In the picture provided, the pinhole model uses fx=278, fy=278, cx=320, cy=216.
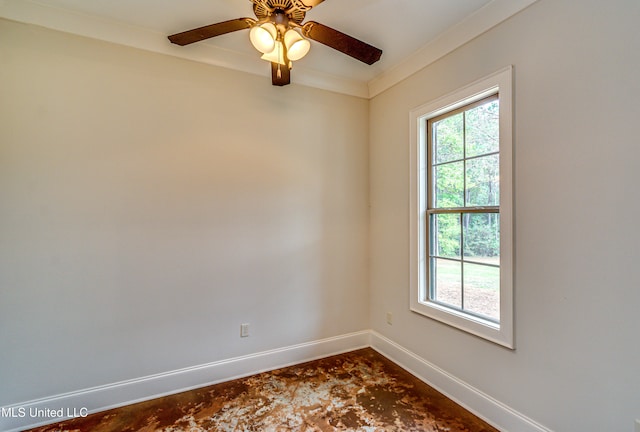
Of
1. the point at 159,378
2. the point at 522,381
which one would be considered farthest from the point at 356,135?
the point at 159,378

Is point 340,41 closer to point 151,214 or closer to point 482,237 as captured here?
point 482,237

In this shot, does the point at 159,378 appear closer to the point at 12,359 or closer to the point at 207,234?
the point at 12,359

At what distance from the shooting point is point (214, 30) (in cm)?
164

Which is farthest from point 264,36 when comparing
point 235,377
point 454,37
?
point 235,377

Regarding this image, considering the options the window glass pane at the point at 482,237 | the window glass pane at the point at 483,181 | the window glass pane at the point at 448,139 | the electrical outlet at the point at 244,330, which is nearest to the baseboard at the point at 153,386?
the electrical outlet at the point at 244,330

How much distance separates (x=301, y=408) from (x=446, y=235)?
174cm

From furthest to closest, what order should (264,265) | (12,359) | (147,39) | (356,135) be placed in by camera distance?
(356,135) < (264,265) < (147,39) < (12,359)

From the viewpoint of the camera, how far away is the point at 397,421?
187 centimetres

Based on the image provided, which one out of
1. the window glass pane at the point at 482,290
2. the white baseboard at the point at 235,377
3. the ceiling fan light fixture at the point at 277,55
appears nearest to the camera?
the ceiling fan light fixture at the point at 277,55

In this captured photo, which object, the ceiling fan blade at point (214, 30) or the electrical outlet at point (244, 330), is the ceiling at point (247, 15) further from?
the electrical outlet at point (244, 330)

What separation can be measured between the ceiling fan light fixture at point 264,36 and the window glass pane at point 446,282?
6.62ft

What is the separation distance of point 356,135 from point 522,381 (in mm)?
2463

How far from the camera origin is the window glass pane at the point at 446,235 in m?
2.22

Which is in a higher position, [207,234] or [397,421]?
[207,234]
